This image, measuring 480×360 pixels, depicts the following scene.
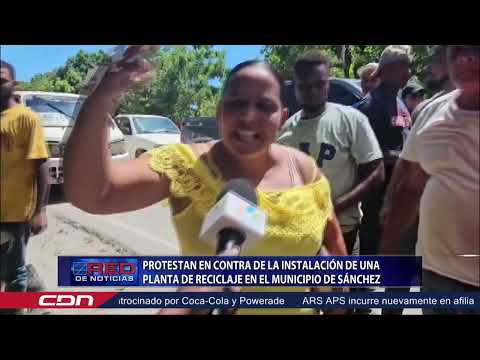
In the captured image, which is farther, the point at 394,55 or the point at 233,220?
the point at 394,55

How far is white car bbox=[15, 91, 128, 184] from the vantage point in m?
2.52

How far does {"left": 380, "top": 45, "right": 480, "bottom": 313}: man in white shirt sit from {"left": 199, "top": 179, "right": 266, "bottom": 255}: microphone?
0.86m

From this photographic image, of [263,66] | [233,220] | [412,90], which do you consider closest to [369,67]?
[412,90]

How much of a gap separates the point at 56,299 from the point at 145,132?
1174mm

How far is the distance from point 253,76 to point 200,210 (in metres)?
0.79

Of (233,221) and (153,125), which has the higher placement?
(153,125)

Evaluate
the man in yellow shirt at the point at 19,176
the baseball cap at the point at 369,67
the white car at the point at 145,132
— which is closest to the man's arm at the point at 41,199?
the man in yellow shirt at the point at 19,176

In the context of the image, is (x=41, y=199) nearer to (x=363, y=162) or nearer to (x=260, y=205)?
(x=260, y=205)

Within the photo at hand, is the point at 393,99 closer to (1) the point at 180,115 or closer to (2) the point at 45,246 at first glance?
(1) the point at 180,115

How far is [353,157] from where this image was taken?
2658 mm

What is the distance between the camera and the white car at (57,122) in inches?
99.0

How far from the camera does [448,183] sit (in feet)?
8.43
